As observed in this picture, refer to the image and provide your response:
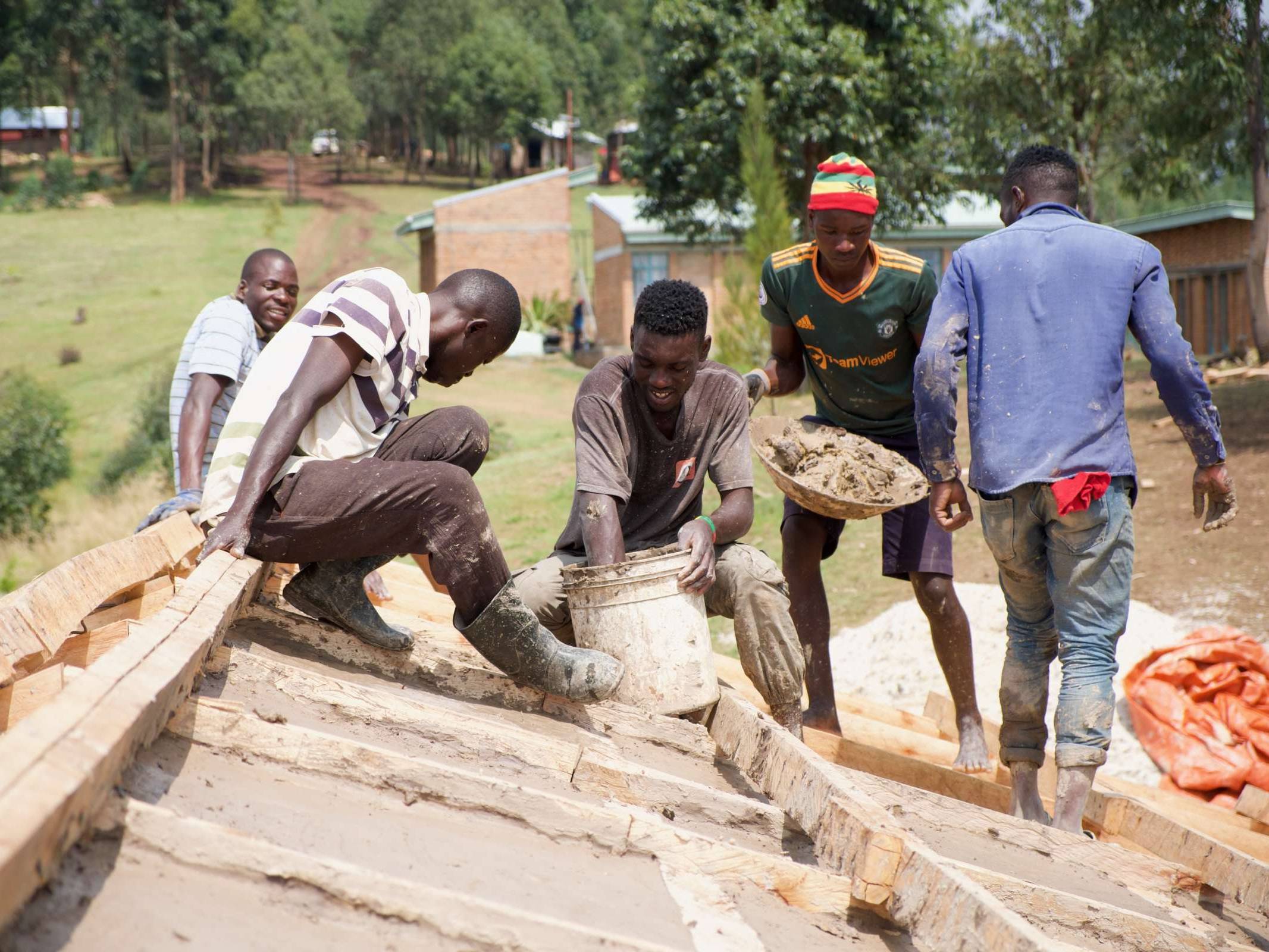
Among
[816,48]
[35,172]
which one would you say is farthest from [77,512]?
[35,172]

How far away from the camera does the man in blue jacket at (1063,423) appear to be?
3283 millimetres

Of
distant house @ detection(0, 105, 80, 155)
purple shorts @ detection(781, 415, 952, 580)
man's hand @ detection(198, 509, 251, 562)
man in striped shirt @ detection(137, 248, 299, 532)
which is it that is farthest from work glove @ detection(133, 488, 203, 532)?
distant house @ detection(0, 105, 80, 155)

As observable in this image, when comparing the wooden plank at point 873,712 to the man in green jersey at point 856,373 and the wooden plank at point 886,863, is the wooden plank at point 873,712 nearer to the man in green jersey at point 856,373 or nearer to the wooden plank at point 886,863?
the man in green jersey at point 856,373

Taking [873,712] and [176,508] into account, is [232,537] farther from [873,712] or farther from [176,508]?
[873,712]

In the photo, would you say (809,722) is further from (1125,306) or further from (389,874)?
(389,874)

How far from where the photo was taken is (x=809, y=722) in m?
4.28

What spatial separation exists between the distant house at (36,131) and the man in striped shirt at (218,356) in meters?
58.2

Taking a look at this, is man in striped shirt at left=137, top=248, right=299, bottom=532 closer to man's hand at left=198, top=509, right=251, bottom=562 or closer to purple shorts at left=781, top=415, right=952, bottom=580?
man's hand at left=198, top=509, right=251, bottom=562

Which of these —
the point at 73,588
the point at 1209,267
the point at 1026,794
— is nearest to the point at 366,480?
the point at 73,588

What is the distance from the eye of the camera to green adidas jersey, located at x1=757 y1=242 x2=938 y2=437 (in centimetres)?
417

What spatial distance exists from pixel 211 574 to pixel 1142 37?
14.2 meters

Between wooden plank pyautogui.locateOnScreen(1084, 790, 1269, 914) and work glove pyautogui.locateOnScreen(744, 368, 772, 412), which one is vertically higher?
work glove pyautogui.locateOnScreen(744, 368, 772, 412)

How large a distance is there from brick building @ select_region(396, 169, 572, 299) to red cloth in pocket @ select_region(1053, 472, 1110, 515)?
26.3m

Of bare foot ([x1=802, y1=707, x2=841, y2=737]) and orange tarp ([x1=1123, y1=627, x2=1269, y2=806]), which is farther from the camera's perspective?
orange tarp ([x1=1123, y1=627, x2=1269, y2=806])
